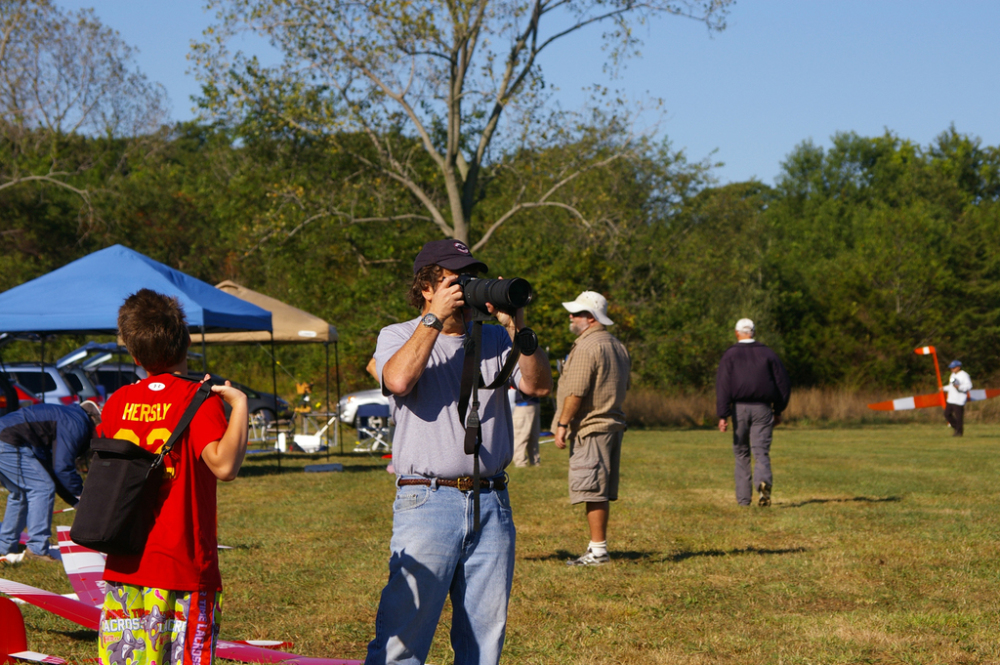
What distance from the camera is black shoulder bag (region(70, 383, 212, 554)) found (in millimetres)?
2902

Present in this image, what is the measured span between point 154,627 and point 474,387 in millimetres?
1144

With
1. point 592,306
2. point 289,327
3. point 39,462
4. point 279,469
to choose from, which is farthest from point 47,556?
point 289,327

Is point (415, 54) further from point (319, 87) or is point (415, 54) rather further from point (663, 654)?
point (663, 654)

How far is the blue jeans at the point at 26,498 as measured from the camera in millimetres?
7047

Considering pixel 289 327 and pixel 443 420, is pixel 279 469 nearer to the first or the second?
pixel 289 327

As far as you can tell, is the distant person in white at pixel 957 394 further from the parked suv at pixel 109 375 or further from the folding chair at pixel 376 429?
the parked suv at pixel 109 375

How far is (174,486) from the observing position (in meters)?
3.02

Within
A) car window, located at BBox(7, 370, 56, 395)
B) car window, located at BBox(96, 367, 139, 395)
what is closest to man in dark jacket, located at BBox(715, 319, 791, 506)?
car window, located at BBox(7, 370, 56, 395)

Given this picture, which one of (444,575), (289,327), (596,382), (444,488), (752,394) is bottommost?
(444,575)

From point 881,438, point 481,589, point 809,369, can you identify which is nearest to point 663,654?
point 481,589

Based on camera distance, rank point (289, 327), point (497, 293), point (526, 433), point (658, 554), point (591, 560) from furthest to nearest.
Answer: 1. point (289, 327)
2. point (526, 433)
3. point (658, 554)
4. point (591, 560)
5. point (497, 293)

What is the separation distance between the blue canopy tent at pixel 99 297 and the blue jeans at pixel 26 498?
515cm

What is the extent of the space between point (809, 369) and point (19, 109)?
3111 centimetres

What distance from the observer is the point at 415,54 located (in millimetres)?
25844
